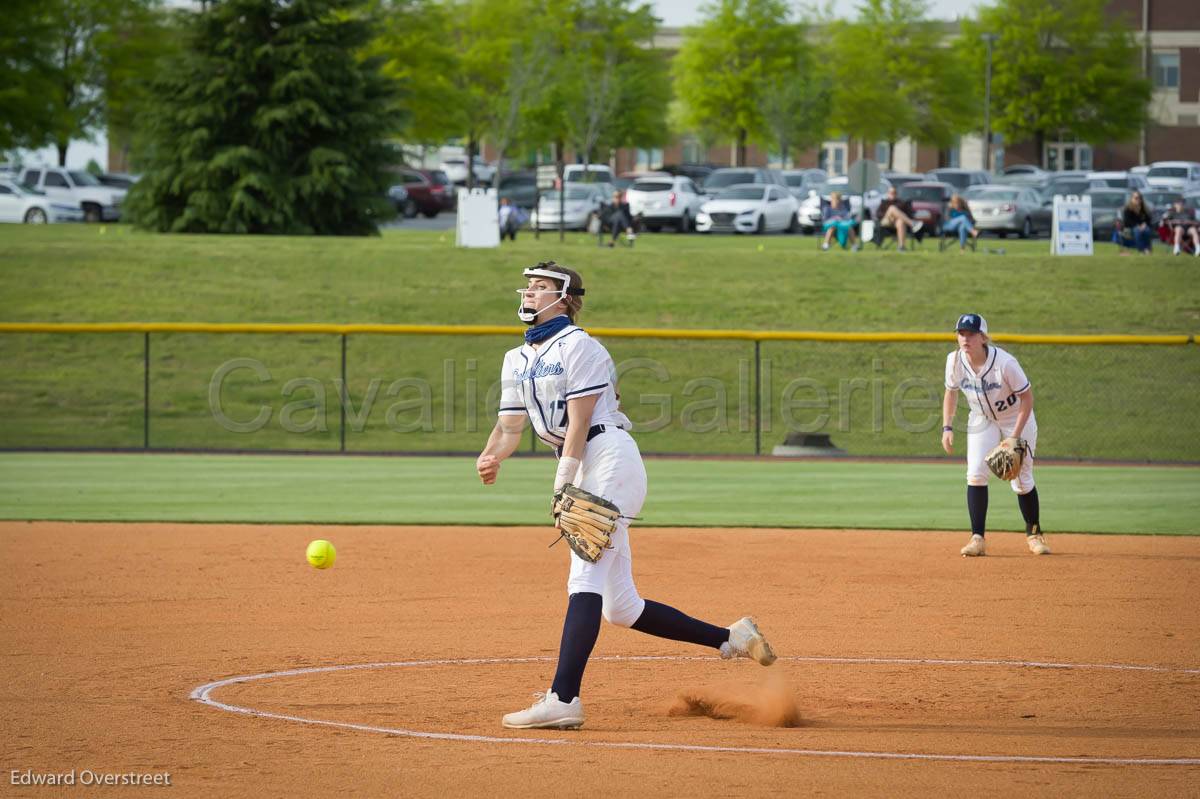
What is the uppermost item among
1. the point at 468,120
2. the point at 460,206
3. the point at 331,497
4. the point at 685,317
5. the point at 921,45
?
the point at 921,45

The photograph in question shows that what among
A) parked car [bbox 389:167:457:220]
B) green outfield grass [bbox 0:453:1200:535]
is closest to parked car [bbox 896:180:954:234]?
parked car [bbox 389:167:457:220]

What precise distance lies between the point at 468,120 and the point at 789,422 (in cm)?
4074

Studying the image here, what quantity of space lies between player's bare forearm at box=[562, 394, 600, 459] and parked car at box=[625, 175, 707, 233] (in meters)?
35.4

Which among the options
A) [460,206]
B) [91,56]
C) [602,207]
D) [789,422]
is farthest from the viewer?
[91,56]

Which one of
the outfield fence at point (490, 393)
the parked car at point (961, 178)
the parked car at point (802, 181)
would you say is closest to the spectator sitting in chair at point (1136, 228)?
the outfield fence at point (490, 393)

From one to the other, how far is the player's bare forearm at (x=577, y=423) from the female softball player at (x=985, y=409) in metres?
5.75

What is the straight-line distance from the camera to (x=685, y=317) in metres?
27.7

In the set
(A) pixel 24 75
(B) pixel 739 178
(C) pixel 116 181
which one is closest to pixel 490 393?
(B) pixel 739 178

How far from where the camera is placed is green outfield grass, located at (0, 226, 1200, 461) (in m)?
23.4

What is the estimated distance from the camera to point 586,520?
6.79 m

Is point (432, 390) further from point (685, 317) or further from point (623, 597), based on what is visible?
point (623, 597)

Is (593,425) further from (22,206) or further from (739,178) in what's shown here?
(739,178)

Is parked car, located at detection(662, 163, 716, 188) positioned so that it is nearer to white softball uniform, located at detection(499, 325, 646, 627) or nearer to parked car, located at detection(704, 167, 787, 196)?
parked car, located at detection(704, 167, 787, 196)

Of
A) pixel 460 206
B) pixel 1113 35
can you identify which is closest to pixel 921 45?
pixel 1113 35
